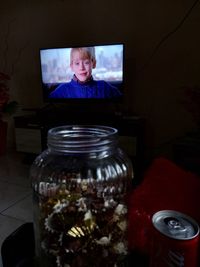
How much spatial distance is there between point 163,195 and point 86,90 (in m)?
1.83

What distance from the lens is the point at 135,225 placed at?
658 millimetres

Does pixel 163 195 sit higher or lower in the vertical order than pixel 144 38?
lower

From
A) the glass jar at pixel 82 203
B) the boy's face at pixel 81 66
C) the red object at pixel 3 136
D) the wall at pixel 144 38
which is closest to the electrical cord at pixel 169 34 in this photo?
the wall at pixel 144 38

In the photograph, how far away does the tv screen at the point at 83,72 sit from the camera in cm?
241

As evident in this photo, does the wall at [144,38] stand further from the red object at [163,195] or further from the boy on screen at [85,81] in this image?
the red object at [163,195]

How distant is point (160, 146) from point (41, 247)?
2235 mm

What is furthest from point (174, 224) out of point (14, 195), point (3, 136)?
point (3, 136)

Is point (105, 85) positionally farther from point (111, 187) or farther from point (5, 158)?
point (111, 187)

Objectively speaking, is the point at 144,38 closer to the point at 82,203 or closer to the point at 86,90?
the point at 86,90

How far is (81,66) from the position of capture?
2512mm

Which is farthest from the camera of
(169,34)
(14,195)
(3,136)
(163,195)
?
(3,136)

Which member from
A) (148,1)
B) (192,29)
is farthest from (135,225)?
(148,1)

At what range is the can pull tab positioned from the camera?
447mm

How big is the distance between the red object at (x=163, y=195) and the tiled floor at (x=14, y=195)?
998mm
